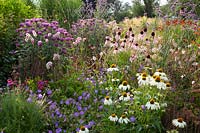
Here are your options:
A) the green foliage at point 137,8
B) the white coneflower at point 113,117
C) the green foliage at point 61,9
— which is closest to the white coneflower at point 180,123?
the white coneflower at point 113,117

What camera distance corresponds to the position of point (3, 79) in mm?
5602

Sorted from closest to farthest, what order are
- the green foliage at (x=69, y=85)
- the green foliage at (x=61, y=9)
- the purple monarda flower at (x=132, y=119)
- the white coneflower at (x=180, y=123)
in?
the white coneflower at (x=180, y=123) < the purple monarda flower at (x=132, y=119) < the green foliage at (x=69, y=85) < the green foliage at (x=61, y=9)

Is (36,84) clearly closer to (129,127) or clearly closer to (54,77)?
(54,77)

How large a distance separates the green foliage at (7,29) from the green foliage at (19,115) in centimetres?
186

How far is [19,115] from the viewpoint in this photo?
3.61 metres

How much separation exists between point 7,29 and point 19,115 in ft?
8.68

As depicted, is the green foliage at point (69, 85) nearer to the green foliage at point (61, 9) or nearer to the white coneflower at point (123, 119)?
the white coneflower at point (123, 119)

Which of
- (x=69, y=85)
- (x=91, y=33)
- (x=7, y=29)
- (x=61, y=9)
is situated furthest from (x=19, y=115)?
(x=61, y=9)

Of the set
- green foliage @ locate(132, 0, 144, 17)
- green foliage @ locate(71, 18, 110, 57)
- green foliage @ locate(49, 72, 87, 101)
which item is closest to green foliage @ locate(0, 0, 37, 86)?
green foliage @ locate(49, 72, 87, 101)

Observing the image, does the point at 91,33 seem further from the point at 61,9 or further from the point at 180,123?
the point at 180,123

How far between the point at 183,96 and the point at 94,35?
3.66 m

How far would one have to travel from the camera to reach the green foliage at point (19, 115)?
3.58 m

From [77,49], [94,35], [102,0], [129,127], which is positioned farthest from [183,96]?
[102,0]

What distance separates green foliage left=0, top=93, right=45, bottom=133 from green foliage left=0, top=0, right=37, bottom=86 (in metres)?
1.86
